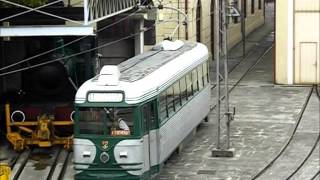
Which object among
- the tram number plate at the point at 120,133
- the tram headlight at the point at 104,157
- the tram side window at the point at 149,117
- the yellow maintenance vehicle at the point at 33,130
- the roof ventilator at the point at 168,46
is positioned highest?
the roof ventilator at the point at 168,46

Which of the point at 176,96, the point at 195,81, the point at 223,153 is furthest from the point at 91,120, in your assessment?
the point at 195,81

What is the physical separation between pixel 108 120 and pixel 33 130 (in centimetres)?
628

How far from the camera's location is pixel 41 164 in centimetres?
2145

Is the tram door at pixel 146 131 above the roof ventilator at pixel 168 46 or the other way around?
the other way around

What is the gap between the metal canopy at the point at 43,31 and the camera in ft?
67.7

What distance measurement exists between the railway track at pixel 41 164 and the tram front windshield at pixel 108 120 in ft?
10.8

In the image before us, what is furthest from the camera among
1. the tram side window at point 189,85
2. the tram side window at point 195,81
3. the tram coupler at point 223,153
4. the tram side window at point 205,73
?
the tram side window at point 205,73

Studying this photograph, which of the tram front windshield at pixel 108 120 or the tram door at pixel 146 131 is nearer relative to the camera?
the tram front windshield at pixel 108 120

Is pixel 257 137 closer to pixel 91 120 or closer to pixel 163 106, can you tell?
pixel 163 106

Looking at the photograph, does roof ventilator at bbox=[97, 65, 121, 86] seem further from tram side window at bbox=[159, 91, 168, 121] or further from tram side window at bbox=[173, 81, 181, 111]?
tram side window at bbox=[173, 81, 181, 111]

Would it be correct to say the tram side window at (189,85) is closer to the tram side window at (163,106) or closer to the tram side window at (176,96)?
the tram side window at (176,96)

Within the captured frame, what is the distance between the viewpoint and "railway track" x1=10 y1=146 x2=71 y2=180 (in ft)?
66.7

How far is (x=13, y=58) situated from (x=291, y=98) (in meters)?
11.5

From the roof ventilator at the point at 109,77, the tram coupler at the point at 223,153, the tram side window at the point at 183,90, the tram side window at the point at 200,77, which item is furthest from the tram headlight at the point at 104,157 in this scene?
the tram side window at the point at 200,77
